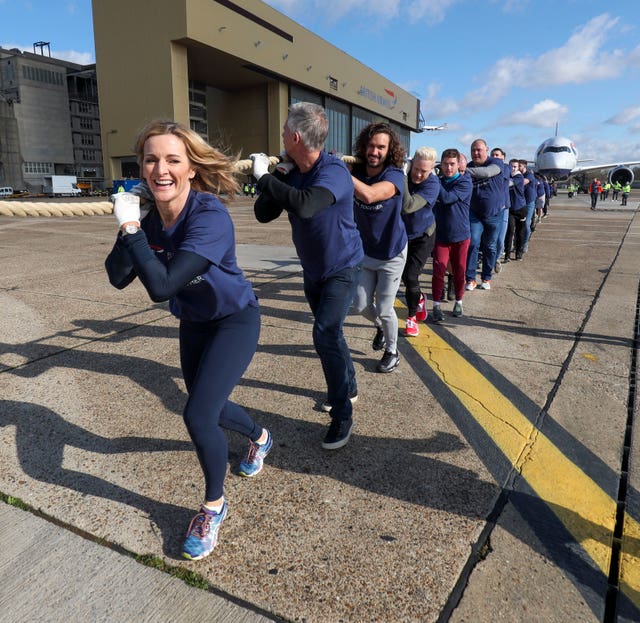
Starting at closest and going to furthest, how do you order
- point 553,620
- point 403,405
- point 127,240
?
point 553,620 → point 127,240 → point 403,405

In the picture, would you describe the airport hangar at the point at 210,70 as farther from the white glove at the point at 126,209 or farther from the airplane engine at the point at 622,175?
the white glove at the point at 126,209

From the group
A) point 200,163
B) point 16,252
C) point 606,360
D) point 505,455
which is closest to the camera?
point 200,163

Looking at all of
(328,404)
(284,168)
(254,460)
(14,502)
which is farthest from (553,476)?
(14,502)

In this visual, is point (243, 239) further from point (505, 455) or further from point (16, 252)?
point (505, 455)

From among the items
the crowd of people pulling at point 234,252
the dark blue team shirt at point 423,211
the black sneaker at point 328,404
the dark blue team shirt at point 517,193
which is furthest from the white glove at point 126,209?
the dark blue team shirt at point 517,193

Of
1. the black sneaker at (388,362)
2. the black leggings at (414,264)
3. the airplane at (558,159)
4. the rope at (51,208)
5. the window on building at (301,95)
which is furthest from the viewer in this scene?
Result: the window on building at (301,95)

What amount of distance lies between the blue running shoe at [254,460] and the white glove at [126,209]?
4.32 feet

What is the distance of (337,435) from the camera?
2.84 meters

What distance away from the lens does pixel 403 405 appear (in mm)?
3398

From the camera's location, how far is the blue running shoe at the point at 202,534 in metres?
1.97

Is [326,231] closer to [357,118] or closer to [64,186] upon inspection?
[64,186]

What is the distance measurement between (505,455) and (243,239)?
11068mm

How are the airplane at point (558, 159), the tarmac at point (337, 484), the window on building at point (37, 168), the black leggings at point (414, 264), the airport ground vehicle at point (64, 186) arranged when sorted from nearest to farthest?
the tarmac at point (337, 484)
the black leggings at point (414, 264)
the airplane at point (558, 159)
the airport ground vehicle at point (64, 186)
the window on building at point (37, 168)

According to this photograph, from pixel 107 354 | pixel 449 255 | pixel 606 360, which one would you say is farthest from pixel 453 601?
pixel 449 255
